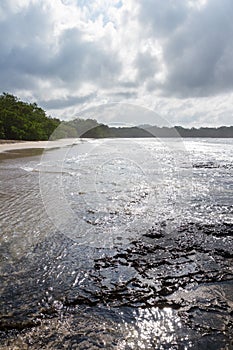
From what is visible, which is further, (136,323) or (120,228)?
(120,228)

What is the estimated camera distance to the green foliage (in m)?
45.0

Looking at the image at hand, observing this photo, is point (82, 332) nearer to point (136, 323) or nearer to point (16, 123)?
point (136, 323)

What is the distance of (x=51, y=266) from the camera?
3.87 meters

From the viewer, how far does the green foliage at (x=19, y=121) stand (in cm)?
4497

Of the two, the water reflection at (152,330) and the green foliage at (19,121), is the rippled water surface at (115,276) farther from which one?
the green foliage at (19,121)

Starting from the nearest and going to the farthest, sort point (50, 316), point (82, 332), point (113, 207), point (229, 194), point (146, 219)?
point (82, 332) < point (50, 316) < point (146, 219) < point (113, 207) < point (229, 194)

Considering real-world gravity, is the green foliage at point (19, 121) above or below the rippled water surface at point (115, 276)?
above

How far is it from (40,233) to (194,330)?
3425mm

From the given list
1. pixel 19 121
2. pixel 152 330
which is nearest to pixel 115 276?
pixel 152 330

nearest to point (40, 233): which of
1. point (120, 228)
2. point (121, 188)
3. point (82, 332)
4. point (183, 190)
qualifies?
point (120, 228)

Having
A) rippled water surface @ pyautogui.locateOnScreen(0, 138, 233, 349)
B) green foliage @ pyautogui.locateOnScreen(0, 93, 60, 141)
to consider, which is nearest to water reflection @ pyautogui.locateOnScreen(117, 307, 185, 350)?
rippled water surface @ pyautogui.locateOnScreen(0, 138, 233, 349)

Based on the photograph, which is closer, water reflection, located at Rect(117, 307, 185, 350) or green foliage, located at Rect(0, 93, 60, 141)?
water reflection, located at Rect(117, 307, 185, 350)

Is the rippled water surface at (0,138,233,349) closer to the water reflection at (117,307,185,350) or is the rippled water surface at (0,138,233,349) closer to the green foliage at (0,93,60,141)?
the water reflection at (117,307,185,350)

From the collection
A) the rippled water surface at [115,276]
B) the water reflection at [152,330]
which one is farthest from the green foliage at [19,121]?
the water reflection at [152,330]
